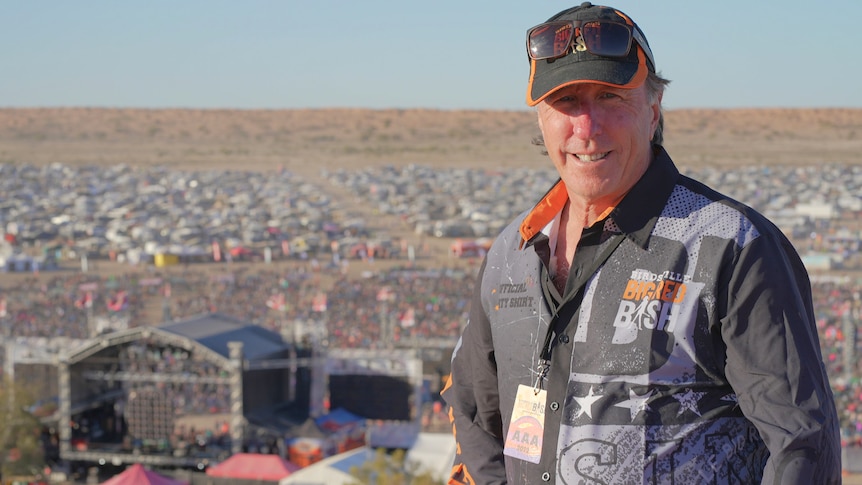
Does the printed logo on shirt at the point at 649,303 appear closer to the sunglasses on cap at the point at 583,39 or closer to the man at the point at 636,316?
the man at the point at 636,316

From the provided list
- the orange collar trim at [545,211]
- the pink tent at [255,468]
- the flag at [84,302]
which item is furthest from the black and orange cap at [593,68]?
the flag at [84,302]

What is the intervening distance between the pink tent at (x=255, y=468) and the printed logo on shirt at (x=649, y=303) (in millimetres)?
12075

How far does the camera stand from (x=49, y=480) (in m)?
15.7

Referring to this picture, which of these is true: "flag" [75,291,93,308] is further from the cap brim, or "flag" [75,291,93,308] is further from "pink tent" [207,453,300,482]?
the cap brim

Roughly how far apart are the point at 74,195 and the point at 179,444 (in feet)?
173

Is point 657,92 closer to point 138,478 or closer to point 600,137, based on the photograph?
point 600,137

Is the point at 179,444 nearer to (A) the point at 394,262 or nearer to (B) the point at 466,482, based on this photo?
(B) the point at 466,482

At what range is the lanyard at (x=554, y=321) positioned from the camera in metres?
1.76

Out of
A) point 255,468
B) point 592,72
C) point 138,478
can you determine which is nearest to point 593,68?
point 592,72

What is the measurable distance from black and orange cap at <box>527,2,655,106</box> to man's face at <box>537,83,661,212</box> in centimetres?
3

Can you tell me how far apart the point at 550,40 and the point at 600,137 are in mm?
187

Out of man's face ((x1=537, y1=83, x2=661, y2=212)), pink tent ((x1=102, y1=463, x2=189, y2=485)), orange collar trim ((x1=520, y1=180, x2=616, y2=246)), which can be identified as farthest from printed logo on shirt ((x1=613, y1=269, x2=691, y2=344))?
pink tent ((x1=102, y1=463, x2=189, y2=485))

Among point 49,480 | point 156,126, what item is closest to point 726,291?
point 49,480

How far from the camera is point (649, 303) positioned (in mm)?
1665
